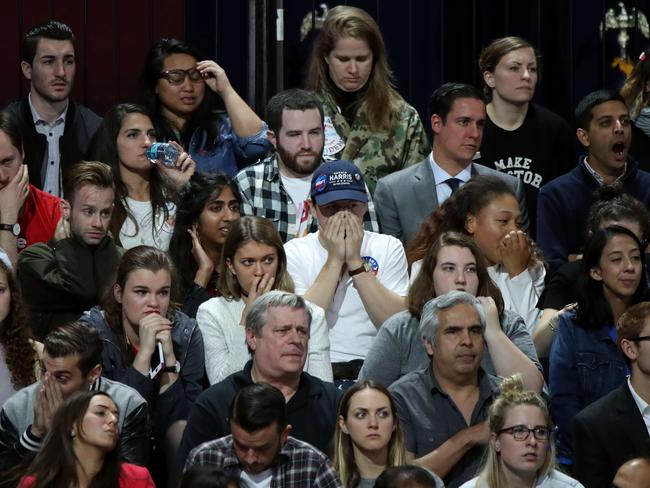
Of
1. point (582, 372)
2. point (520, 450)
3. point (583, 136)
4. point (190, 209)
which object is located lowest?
point (520, 450)

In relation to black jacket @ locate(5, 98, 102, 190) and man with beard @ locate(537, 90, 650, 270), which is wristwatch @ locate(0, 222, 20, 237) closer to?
black jacket @ locate(5, 98, 102, 190)

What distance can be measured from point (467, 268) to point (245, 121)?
6.17 ft

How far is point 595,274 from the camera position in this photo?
696 cm

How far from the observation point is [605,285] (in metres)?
6.95

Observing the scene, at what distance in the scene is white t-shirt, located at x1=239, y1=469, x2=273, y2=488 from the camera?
5.78 m

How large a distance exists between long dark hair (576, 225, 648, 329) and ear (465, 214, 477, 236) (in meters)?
0.56

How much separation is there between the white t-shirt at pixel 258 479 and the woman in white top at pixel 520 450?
76 centimetres

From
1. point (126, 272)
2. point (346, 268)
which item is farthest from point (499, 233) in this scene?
point (126, 272)

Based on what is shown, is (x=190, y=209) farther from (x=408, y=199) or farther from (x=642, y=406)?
(x=642, y=406)

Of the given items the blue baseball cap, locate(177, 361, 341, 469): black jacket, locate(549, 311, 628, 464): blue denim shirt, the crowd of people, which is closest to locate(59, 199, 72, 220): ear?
the crowd of people

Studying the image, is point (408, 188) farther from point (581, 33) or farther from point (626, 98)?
point (581, 33)

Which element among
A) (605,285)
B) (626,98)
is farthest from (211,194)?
(626,98)

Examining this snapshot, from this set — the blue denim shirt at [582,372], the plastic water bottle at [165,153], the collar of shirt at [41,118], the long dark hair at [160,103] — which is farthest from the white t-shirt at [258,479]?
the collar of shirt at [41,118]

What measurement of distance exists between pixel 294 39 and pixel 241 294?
2.66 metres
